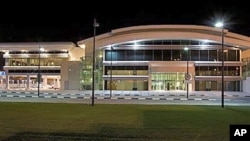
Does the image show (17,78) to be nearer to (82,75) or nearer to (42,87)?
(42,87)

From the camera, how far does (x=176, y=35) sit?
6550 centimetres

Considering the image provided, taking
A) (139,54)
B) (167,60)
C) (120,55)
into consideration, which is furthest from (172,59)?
(120,55)

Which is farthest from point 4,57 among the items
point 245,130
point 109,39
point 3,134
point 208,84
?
point 245,130

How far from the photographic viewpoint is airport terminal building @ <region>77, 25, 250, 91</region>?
217 ft

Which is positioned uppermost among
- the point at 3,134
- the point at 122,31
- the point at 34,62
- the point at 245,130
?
the point at 122,31

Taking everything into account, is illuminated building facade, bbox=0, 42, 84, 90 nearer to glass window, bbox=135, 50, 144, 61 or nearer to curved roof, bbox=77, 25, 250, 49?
curved roof, bbox=77, 25, 250, 49

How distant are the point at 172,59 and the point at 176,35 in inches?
193

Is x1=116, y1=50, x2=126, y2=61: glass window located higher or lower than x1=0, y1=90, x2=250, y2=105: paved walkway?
higher

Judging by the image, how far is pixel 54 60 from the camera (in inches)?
2987

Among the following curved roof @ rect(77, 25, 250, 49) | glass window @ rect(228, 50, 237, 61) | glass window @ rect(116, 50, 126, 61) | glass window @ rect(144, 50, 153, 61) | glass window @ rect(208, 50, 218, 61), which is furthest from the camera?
glass window @ rect(116, 50, 126, 61)

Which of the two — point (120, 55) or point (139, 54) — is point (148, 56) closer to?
point (139, 54)

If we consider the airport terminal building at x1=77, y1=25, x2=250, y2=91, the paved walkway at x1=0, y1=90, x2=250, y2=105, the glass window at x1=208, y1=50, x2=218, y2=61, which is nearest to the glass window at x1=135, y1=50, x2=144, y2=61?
the airport terminal building at x1=77, y1=25, x2=250, y2=91

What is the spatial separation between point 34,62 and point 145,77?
26091 mm

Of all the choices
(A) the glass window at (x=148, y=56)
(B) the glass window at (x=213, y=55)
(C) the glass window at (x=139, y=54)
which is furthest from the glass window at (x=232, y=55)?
(C) the glass window at (x=139, y=54)
